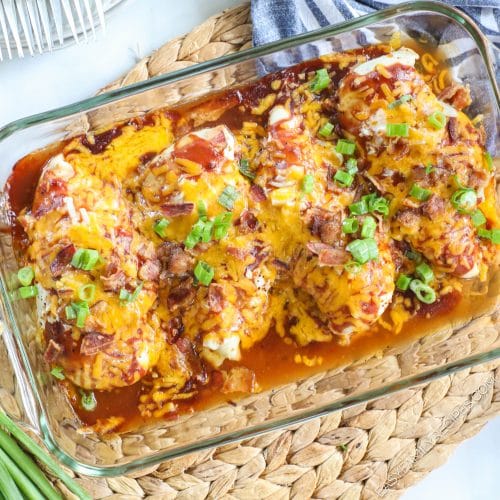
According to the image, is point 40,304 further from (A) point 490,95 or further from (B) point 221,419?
(A) point 490,95

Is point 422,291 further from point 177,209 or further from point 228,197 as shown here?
point 177,209

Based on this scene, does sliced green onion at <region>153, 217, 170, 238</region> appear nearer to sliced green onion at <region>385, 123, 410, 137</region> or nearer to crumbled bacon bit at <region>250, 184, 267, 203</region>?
crumbled bacon bit at <region>250, 184, 267, 203</region>

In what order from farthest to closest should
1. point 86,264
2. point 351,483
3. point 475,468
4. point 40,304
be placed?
point 475,468
point 351,483
point 40,304
point 86,264

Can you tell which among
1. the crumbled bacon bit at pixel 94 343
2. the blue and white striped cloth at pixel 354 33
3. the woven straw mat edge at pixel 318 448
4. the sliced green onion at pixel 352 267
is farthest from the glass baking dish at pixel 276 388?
the sliced green onion at pixel 352 267

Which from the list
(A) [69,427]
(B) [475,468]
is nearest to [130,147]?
(A) [69,427]

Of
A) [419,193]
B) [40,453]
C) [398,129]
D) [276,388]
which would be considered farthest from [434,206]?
[40,453]

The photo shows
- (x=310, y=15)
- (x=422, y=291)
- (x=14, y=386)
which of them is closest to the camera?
(x=422, y=291)
